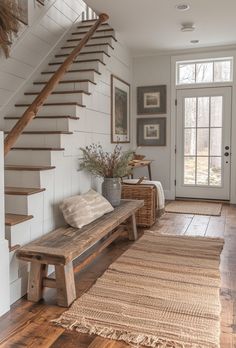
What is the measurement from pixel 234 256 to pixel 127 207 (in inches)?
44.3

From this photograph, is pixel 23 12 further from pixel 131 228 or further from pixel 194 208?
pixel 194 208

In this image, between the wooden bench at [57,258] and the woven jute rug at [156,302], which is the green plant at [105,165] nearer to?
the woven jute rug at [156,302]

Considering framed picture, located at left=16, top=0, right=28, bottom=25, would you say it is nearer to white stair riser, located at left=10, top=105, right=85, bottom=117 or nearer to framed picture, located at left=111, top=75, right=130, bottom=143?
white stair riser, located at left=10, top=105, right=85, bottom=117

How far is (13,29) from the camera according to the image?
3.38 m

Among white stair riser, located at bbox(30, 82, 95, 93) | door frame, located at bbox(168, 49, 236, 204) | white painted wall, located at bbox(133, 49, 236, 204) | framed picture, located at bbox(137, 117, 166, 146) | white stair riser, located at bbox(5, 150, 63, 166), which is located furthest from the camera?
framed picture, located at bbox(137, 117, 166, 146)

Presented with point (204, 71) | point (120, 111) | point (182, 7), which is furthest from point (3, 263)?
point (204, 71)

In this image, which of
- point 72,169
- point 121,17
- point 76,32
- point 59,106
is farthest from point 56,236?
point 76,32

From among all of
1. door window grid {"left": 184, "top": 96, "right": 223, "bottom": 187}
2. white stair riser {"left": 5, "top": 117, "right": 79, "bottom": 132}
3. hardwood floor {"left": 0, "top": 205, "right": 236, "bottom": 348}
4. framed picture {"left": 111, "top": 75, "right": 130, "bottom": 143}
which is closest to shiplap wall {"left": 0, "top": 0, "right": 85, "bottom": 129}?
→ white stair riser {"left": 5, "top": 117, "right": 79, "bottom": 132}

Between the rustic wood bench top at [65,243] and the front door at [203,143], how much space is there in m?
3.09

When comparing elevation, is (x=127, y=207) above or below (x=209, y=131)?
below

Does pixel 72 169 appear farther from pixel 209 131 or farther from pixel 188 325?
pixel 209 131

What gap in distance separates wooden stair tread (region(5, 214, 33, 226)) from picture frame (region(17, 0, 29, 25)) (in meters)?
2.26

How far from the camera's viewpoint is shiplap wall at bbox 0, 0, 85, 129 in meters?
3.73

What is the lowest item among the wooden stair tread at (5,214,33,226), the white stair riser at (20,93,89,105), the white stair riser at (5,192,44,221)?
the wooden stair tread at (5,214,33,226)
